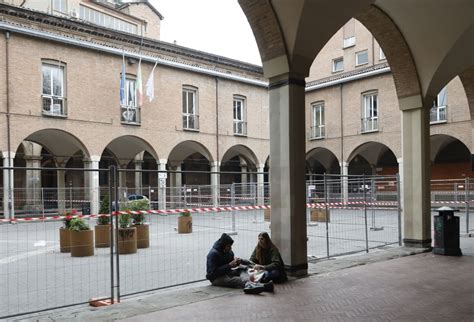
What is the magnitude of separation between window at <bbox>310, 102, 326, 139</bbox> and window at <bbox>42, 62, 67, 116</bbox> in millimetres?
17138

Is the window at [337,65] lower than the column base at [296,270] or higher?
higher

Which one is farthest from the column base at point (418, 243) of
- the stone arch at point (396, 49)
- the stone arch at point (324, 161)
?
the stone arch at point (324, 161)

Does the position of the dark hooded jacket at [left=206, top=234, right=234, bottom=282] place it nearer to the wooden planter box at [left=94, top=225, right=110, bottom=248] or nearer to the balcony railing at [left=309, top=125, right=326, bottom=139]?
the wooden planter box at [left=94, top=225, right=110, bottom=248]

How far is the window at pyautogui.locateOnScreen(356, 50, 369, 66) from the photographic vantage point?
31942 mm

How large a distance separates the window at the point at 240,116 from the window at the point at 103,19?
16.7m

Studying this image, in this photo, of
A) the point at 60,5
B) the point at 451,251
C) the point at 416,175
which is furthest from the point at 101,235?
the point at 60,5

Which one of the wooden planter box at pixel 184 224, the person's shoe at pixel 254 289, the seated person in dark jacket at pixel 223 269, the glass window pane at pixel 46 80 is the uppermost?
the glass window pane at pixel 46 80

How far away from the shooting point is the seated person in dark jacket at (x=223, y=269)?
20.8 ft

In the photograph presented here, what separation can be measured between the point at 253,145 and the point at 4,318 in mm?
24165

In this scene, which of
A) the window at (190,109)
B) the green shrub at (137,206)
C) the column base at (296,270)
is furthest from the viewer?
the window at (190,109)

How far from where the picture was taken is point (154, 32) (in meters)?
42.9

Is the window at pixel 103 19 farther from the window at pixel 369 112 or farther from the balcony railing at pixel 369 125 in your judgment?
the balcony railing at pixel 369 125

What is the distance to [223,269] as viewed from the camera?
6.43 m

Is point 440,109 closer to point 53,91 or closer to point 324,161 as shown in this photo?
point 324,161
